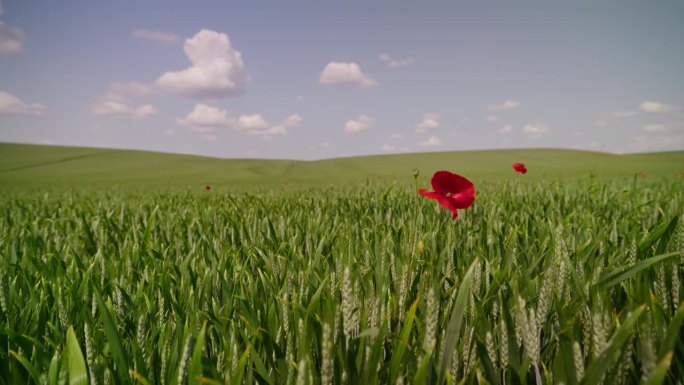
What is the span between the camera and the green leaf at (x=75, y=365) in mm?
705

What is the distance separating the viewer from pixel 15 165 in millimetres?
43875

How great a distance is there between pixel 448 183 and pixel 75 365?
146 cm

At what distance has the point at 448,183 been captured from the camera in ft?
5.91

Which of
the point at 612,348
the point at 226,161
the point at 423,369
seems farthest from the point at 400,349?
the point at 226,161

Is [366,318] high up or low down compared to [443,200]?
down

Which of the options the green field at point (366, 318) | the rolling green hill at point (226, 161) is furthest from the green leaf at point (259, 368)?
the rolling green hill at point (226, 161)

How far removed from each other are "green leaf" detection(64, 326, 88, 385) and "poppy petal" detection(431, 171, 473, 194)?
4.53ft

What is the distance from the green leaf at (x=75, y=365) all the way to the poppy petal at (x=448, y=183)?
54.4 inches

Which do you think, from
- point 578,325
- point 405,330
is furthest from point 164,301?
point 578,325

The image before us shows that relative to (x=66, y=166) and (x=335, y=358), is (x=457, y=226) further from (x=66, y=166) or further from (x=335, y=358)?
(x=66, y=166)

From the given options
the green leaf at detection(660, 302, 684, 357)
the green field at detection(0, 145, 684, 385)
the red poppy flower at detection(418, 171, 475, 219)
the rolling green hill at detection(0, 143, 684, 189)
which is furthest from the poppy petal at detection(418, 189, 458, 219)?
the rolling green hill at detection(0, 143, 684, 189)

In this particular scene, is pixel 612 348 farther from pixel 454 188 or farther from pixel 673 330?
pixel 454 188

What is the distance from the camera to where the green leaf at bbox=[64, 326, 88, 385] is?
0.71 meters

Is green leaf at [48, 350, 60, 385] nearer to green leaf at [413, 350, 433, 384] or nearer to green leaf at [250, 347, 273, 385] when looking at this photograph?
green leaf at [250, 347, 273, 385]
